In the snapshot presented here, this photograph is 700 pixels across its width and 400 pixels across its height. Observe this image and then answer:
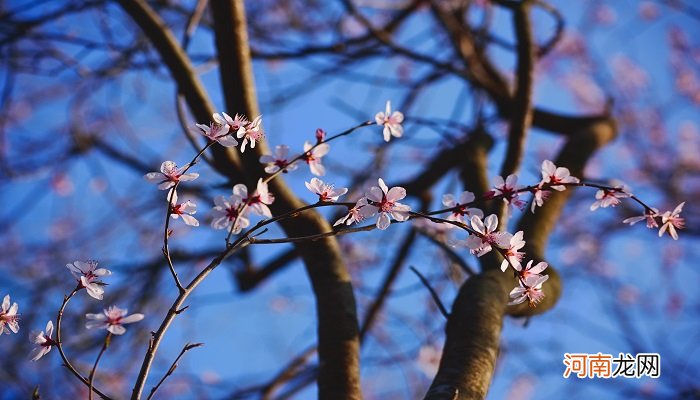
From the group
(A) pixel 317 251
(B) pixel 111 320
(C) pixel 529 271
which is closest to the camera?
(B) pixel 111 320

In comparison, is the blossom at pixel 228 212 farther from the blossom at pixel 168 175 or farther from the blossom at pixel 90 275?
the blossom at pixel 90 275

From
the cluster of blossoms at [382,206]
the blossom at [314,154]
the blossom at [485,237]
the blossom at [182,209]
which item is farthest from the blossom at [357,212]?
the blossom at [182,209]

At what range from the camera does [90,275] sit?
4.35 feet

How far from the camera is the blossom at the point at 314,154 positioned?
1.48 meters

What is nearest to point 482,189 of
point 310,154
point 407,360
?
point 310,154

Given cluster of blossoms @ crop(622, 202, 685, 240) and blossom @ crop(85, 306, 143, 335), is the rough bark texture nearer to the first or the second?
blossom @ crop(85, 306, 143, 335)

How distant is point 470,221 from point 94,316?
34.1 inches

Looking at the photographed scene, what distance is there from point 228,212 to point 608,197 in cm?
98

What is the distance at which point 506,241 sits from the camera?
138cm

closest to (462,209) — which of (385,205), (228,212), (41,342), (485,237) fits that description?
(485,237)

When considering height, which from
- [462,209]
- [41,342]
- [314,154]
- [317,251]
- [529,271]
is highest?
[317,251]

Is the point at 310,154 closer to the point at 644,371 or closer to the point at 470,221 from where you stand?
the point at 470,221

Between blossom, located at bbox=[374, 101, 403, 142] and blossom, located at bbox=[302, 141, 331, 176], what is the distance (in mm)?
208

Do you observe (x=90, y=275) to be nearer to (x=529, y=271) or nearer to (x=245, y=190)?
(x=245, y=190)
